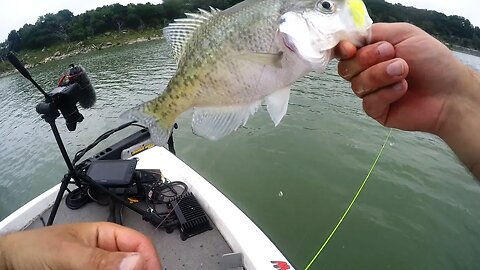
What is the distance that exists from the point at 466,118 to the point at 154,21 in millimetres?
28157

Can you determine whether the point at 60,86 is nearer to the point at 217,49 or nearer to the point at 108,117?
the point at 217,49

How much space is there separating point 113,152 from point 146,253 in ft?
14.9

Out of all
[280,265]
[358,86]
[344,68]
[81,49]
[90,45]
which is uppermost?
[344,68]

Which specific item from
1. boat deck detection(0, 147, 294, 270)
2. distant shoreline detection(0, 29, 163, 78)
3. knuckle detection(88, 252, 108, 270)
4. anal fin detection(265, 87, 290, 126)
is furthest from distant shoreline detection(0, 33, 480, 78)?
knuckle detection(88, 252, 108, 270)

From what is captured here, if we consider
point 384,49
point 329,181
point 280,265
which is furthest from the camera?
point 329,181

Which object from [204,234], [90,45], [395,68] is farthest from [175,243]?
[90,45]

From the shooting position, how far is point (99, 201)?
397 cm

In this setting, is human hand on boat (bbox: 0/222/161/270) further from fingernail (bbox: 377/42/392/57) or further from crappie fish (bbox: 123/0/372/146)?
fingernail (bbox: 377/42/392/57)

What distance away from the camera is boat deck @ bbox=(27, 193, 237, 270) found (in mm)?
3211

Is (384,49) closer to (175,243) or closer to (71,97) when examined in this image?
(175,243)

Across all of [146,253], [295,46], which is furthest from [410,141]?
[146,253]

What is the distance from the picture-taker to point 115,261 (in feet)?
2.88

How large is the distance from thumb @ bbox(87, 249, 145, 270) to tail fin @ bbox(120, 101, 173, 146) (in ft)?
2.90

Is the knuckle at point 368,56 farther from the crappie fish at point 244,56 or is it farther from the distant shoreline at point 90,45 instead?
the distant shoreline at point 90,45
